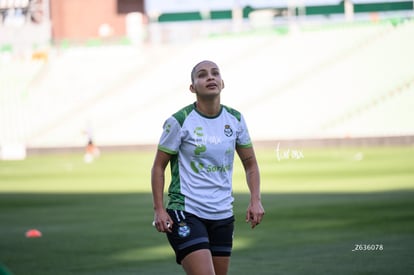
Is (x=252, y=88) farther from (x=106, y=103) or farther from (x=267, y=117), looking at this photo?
(x=106, y=103)

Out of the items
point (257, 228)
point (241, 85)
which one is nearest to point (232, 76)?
point (241, 85)

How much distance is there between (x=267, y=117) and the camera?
5631 cm

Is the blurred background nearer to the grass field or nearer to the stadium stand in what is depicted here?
the stadium stand

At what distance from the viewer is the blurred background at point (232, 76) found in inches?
2173

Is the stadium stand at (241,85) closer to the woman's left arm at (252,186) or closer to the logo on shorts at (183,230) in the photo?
the woman's left arm at (252,186)

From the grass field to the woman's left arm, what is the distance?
140 inches

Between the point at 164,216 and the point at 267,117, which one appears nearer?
the point at 164,216

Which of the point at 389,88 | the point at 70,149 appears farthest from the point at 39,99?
the point at 389,88

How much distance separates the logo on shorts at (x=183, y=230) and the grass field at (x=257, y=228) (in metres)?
4.04

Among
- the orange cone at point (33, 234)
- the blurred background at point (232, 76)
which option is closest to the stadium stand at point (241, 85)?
the blurred background at point (232, 76)

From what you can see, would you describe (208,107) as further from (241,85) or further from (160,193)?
(241,85)

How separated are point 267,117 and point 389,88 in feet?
21.1

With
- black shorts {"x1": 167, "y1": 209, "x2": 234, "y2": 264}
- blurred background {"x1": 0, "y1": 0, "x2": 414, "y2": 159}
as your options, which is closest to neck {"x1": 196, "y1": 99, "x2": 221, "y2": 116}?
black shorts {"x1": 167, "y1": 209, "x2": 234, "y2": 264}

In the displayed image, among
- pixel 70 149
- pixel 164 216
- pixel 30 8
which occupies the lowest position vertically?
pixel 70 149
